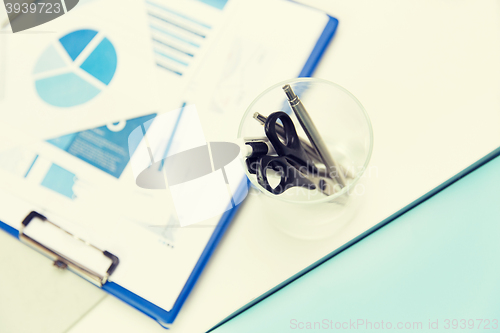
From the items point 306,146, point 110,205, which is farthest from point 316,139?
point 110,205

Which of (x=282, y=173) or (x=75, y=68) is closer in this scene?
(x=282, y=173)

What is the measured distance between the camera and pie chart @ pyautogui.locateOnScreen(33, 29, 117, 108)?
357 millimetres

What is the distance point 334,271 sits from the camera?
0.27 m

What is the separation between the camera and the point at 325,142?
0.30m

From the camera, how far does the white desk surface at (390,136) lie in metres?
0.31

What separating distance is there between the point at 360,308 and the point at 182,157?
20 centimetres

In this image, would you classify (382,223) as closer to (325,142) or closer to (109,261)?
(325,142)

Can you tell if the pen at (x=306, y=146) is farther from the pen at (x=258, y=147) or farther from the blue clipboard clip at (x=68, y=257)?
the blue clipboard clip at (x=68, y=257)

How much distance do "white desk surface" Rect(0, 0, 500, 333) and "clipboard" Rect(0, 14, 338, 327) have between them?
1 centimetres

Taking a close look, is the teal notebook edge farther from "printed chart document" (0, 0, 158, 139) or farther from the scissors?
"printed chart document" (0, 0, 158, 139)

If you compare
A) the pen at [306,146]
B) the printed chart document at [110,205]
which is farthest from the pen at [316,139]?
the printed chart document at [110,205]

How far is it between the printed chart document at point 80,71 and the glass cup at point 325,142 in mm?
129

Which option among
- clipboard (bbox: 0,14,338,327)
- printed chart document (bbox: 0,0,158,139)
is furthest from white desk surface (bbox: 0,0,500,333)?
printed chart document (bbox: 0,0,158,139)

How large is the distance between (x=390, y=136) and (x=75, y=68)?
0.32 m
